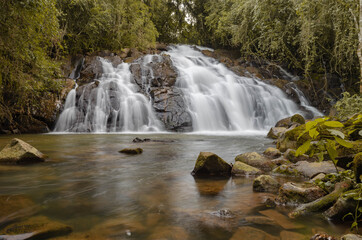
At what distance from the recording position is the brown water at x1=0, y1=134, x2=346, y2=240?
2.08m

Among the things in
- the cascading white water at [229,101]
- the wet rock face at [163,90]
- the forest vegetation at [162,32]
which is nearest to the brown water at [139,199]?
the forest vegetation at [162,32]

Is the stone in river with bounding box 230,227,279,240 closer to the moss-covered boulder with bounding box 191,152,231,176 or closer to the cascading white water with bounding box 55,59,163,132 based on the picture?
the moss-covered boulder with bounding box 191,152,231,176

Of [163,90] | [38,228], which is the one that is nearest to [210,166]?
[38,228]

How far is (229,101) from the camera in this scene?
13797 mm

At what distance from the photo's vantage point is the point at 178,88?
44.3ft

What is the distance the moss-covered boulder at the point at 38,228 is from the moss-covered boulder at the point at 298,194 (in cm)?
205

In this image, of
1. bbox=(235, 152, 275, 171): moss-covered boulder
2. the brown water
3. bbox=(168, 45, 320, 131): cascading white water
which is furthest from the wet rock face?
bbox=(235, 152, 275, 171): moss-covered boulder

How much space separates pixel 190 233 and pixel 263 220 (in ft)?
2.28

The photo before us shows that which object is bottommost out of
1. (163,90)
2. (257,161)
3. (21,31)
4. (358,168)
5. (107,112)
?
(257,161)

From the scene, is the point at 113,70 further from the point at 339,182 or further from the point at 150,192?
the point at 339,182

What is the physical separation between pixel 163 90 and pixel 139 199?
10.4 m

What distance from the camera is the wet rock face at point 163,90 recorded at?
12.0 metres

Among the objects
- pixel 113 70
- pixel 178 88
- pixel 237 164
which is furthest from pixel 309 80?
pixel 237 164

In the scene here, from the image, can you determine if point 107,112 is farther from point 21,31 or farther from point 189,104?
point 21,31
